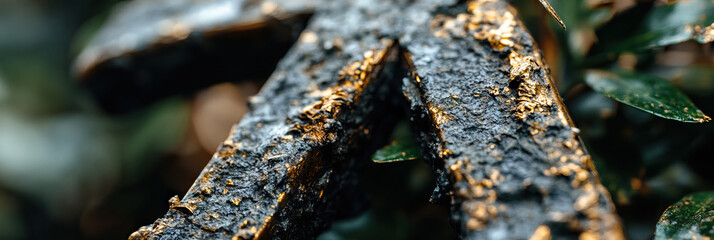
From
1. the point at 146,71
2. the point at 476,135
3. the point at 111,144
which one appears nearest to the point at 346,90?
the point at 476,135

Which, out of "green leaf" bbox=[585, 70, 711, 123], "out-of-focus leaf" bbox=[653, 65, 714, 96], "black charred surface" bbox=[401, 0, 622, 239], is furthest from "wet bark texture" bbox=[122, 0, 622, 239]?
"out-of-focus leaf" bbox=[653, 65, 714, 96]

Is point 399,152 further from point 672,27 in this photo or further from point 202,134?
point 202,134

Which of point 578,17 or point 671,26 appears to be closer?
point 671,26

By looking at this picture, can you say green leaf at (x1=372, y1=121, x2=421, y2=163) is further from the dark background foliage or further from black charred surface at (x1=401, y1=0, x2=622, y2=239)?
the dark background foliage

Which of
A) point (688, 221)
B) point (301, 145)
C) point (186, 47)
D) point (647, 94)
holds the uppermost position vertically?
point (186, 47)

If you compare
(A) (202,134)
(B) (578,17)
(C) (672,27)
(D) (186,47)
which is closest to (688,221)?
(C) (672,27)

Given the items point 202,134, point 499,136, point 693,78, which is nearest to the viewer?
point 499,136
